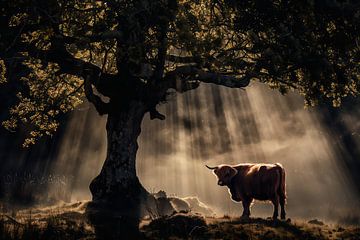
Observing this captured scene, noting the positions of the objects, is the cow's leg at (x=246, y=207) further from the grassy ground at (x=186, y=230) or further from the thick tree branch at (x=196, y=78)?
the thick tree branch at (x=196, y=78)

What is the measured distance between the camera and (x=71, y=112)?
155 ft

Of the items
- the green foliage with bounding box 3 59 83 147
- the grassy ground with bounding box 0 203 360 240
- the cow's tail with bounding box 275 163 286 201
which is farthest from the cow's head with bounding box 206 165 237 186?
the green foliage with bounding box 3 59 83 147

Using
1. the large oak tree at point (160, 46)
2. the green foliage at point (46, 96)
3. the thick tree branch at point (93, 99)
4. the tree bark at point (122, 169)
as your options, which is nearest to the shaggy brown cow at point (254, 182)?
the large oak tree at point (160, 46)

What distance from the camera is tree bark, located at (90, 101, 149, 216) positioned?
20.4 metres

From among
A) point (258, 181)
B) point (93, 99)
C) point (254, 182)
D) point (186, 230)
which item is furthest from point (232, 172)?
point (93, 99)

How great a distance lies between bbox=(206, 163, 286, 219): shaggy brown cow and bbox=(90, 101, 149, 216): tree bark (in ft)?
13.2

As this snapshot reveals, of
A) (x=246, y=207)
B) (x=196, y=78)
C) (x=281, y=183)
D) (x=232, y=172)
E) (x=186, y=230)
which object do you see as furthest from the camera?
(x=196, y=78)

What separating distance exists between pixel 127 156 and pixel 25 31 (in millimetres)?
7179

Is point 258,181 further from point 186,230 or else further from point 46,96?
point 46,96

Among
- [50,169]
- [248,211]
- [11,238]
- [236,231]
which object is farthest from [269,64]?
[50,169]

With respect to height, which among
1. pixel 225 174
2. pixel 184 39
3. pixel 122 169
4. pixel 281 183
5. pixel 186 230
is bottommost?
pixel 186 230

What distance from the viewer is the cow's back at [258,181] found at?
17875mm

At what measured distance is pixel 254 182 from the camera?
60.7 feet

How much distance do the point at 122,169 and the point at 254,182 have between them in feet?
20.1
